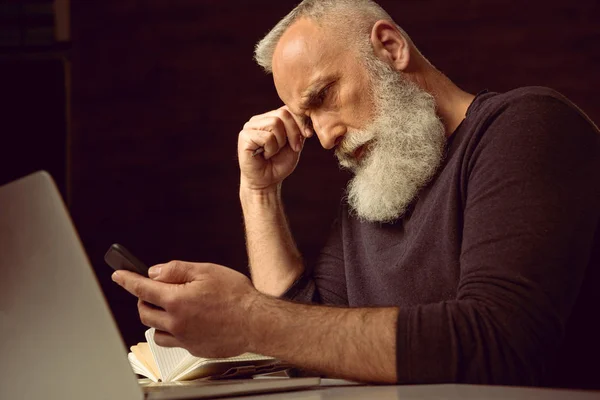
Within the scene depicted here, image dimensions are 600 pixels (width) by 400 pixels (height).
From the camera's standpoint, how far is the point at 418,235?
1.38 m

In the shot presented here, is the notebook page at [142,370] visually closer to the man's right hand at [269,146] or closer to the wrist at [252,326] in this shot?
the wrist at [252,326]

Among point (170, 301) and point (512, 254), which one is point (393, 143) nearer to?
point (512, 254)

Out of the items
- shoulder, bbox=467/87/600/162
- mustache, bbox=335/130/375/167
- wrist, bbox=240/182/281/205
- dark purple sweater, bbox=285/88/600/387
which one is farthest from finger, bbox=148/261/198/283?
wrist, bbox=240/182/281/205

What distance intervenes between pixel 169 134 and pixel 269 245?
3.31ft

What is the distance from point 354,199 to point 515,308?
66 centimetres

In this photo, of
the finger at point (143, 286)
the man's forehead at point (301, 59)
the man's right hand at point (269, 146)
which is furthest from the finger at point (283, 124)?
the finger at point (143, 286)

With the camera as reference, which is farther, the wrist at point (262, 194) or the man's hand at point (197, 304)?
the wrist at point (262, 194)

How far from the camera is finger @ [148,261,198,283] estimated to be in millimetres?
969

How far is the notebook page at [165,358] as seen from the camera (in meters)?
1.11

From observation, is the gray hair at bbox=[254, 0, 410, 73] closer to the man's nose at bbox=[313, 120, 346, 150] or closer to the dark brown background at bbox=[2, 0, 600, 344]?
the man's nose at bbox=[313, 120, 346, 150]

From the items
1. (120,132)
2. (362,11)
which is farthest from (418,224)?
(120,132)

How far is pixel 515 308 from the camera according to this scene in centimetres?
99

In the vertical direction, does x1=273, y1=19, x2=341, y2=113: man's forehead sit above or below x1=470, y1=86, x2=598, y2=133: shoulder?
above

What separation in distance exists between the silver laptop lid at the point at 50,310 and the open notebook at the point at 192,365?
31 centimetres
